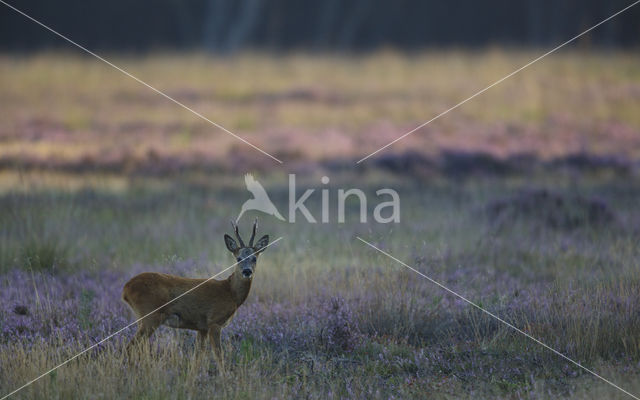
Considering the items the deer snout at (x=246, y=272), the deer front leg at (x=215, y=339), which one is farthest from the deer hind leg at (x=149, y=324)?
the deer snout at (x=246, y=272)

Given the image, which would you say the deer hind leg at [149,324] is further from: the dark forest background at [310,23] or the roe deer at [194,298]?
the dark forest background at [310,23]

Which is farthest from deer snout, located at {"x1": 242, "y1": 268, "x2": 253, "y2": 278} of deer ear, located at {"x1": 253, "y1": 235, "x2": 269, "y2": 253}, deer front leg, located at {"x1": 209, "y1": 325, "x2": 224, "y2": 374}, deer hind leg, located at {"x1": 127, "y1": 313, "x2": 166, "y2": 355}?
deer hind leg, located at {"x1": 127, "y1": 313, "x2": 166, "y2": 355}

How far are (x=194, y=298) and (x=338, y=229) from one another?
6182 mm

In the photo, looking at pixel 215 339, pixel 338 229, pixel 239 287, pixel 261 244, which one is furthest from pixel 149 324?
pixel 338 229

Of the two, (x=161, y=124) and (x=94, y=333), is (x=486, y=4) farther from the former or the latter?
(x=94, y=333)

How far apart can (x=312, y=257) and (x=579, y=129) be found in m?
13.7

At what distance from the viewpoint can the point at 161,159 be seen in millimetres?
19094

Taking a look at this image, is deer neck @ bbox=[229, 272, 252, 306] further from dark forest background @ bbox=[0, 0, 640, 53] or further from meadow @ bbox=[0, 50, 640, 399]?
dark forest background @ bbox=[0, 0, 640, 53]

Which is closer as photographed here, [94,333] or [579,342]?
[579,342]

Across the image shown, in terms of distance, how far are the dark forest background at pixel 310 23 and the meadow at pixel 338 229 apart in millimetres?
7379

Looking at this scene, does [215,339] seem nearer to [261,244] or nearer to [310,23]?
[261,244]

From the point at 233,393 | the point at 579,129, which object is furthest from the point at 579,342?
the point at 579,129

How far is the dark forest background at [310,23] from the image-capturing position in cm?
3681

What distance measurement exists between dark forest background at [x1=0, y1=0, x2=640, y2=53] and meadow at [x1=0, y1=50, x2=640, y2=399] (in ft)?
24.2
